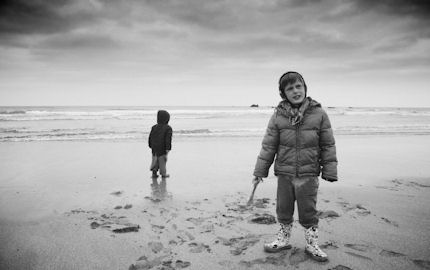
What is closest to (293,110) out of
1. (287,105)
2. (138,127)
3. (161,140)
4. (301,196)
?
(287,105)

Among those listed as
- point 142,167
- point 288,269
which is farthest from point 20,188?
point 288,269

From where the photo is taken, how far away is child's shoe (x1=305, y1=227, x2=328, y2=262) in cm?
323

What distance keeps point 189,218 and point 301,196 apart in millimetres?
1862

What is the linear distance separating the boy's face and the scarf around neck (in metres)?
0.05

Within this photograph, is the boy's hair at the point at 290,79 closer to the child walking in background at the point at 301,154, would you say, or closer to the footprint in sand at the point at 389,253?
the child walking in background at the point at 301,154

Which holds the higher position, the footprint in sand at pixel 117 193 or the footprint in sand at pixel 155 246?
the footprint in sand at pixel 155 246

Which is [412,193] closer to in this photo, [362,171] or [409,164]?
[362,171]

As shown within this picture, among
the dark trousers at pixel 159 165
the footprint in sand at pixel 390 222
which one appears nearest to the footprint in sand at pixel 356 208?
the footprint in sand at pixel 390 222

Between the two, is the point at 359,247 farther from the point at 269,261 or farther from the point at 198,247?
the point at 198,247

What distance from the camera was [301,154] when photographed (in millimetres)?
3328

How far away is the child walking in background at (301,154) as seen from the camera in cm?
330

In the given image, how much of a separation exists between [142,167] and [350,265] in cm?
610

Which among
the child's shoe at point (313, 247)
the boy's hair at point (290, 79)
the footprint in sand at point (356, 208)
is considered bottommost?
the footprint in sand at point (356, 208)

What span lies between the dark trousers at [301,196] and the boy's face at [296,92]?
87 centimetres
